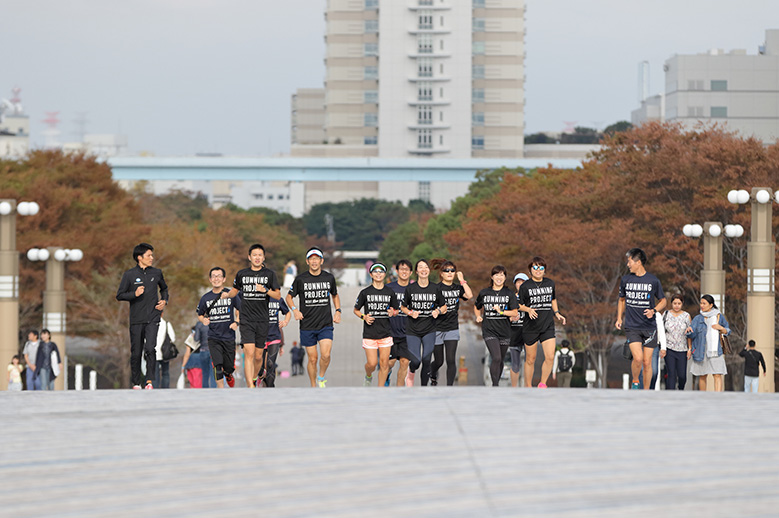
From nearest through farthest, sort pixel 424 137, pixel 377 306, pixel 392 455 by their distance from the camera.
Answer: pixel 392 455 → pixel 377 306 → pixel 424 137

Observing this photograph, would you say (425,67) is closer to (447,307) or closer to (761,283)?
(761,283)

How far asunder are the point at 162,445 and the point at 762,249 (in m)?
17.1

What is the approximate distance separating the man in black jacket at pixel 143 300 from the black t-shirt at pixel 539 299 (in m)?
4.44

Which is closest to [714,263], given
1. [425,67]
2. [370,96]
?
[425,67]

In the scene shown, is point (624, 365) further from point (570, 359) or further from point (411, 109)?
point (411, 109)

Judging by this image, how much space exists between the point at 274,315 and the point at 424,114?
115m

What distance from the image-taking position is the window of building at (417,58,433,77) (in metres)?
127

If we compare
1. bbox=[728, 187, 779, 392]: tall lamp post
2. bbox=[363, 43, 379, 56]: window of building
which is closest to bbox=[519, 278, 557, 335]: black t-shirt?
bbox=[728, 187, 779, 392]: tall lamp post

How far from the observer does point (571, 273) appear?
3734 cm

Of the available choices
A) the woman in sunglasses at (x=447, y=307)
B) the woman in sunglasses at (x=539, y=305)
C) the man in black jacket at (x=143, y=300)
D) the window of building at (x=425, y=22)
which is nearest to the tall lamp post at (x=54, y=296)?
the man in black jacket at (x=143, y=300)

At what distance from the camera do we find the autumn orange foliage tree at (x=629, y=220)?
32469 millimetres

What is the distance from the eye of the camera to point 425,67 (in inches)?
5002

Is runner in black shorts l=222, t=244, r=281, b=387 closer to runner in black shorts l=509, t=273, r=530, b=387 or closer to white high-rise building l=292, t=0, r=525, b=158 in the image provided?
runner in black shorts l=509, t=273, r=530, b=387

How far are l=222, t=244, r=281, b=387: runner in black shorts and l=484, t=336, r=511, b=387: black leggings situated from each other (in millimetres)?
2763
